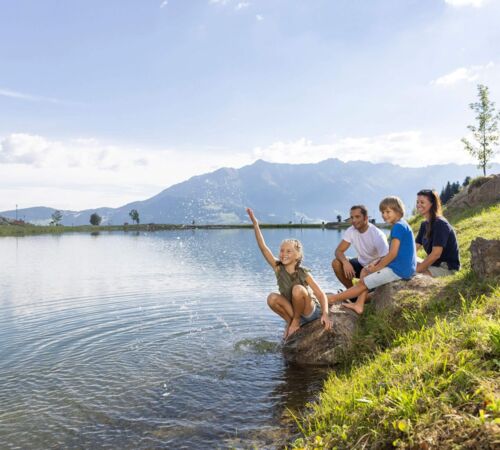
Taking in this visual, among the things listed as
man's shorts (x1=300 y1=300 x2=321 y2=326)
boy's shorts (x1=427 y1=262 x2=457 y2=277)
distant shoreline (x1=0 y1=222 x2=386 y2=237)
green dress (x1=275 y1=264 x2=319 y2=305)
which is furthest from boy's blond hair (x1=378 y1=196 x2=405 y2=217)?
distant shoreline (x1=0 y1=222 x2=386 y2=237)

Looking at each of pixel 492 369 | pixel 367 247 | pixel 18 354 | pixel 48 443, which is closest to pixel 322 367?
pixel 367 247

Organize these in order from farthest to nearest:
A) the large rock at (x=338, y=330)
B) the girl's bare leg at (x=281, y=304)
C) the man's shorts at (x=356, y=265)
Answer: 1. the man's shorts at (x=356, y=265)
2. the girl's bare leg at (x=281, y=304)
3. the large rock at (x=338, y=330)

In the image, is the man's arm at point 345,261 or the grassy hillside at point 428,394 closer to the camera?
the grassy hillside at point 428,394

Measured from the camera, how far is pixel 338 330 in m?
10.9

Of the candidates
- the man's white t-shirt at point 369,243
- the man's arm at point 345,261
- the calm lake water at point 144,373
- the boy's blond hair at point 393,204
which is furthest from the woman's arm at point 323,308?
the boy's blond hair at point 393,204

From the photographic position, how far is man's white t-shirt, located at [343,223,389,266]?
12352 mm

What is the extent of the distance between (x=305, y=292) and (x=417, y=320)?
2.73 metres

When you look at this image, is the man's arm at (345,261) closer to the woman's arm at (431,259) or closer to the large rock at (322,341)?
the large rock at (322,341)

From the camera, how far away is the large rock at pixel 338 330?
10625 mm

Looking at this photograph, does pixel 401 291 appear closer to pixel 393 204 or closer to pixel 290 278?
pixel 393 204

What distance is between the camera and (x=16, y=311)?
19.0 metres

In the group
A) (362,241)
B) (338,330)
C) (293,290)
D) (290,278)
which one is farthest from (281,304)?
(362,241)

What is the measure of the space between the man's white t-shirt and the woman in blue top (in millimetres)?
1123

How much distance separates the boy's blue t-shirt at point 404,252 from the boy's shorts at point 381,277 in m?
0.11
